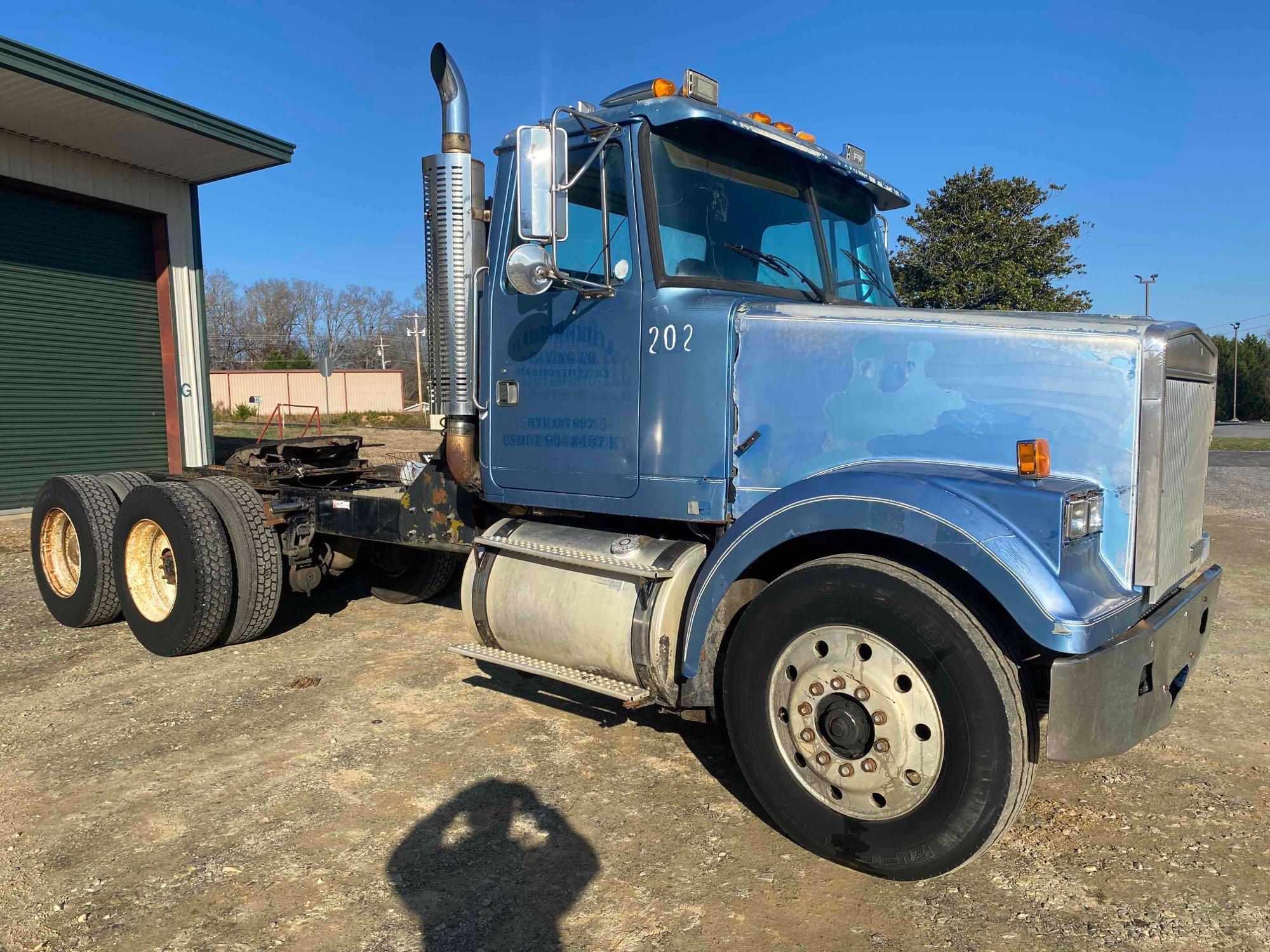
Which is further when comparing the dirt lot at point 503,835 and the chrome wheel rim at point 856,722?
the chrome wheel rim at point 856,722

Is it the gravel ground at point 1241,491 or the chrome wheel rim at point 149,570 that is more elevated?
the chrome wheel rim at point 149,570

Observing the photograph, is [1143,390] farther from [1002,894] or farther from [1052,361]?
[1002,894]

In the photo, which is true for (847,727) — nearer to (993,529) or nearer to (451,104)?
(993,529)

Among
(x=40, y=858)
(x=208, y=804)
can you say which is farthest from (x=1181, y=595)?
(x=40, y=858)

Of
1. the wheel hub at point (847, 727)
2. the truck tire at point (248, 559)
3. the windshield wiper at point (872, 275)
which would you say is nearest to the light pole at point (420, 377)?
the truck tire at point (248, 559)

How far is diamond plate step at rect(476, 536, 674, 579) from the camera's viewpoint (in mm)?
3725

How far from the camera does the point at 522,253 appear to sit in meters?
3.73

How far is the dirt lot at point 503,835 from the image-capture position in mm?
2795

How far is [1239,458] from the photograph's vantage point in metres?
23.4

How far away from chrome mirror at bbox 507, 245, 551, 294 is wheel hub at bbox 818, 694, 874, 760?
79.3 inches

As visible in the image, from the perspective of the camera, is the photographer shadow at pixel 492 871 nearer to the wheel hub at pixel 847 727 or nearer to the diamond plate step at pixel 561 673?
the diamond plate step at pixel 561 673

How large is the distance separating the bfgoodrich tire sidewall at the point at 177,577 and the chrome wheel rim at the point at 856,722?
3.89 m

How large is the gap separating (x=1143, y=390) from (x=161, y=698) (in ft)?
16.3

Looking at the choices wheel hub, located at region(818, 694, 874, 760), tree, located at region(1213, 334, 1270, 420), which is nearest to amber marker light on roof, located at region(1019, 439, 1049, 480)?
wheel hub, located at region(818, 694, 874, 760)
